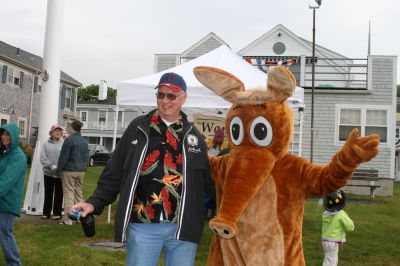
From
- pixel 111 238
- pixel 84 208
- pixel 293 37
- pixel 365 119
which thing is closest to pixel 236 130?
pixel 84 208

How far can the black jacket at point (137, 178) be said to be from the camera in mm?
2824

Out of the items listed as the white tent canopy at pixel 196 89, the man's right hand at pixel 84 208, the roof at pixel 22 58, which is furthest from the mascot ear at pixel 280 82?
the roof at pixel 22 58

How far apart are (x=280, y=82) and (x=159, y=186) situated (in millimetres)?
945

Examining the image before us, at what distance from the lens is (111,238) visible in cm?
755

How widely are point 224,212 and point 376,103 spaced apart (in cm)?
1674

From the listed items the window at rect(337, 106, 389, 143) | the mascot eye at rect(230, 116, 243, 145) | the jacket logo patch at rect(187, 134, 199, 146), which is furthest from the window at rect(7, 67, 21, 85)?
the mascot eye at rect(230, 116, 243, 145)

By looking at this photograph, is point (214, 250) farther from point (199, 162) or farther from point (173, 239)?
point (199, 162)

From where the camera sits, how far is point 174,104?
300cm

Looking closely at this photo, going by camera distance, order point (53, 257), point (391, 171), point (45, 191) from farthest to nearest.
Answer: point (391, 171) → point (45, 191) → point (53, 257)

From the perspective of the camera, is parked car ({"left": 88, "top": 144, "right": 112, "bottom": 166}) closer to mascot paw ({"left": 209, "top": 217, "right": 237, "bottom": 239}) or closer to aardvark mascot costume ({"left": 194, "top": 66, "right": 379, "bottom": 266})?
aardvark mascot costume ({"left": 194, "top": 66, "right": 379, "bottom": 266})

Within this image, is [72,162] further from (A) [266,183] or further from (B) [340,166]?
(B) [340,166]

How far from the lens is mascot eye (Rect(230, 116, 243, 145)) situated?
2929mm

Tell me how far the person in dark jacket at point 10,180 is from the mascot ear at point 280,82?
9.48 feet

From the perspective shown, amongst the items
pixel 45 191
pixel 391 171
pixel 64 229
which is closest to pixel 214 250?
pixel 64 229
